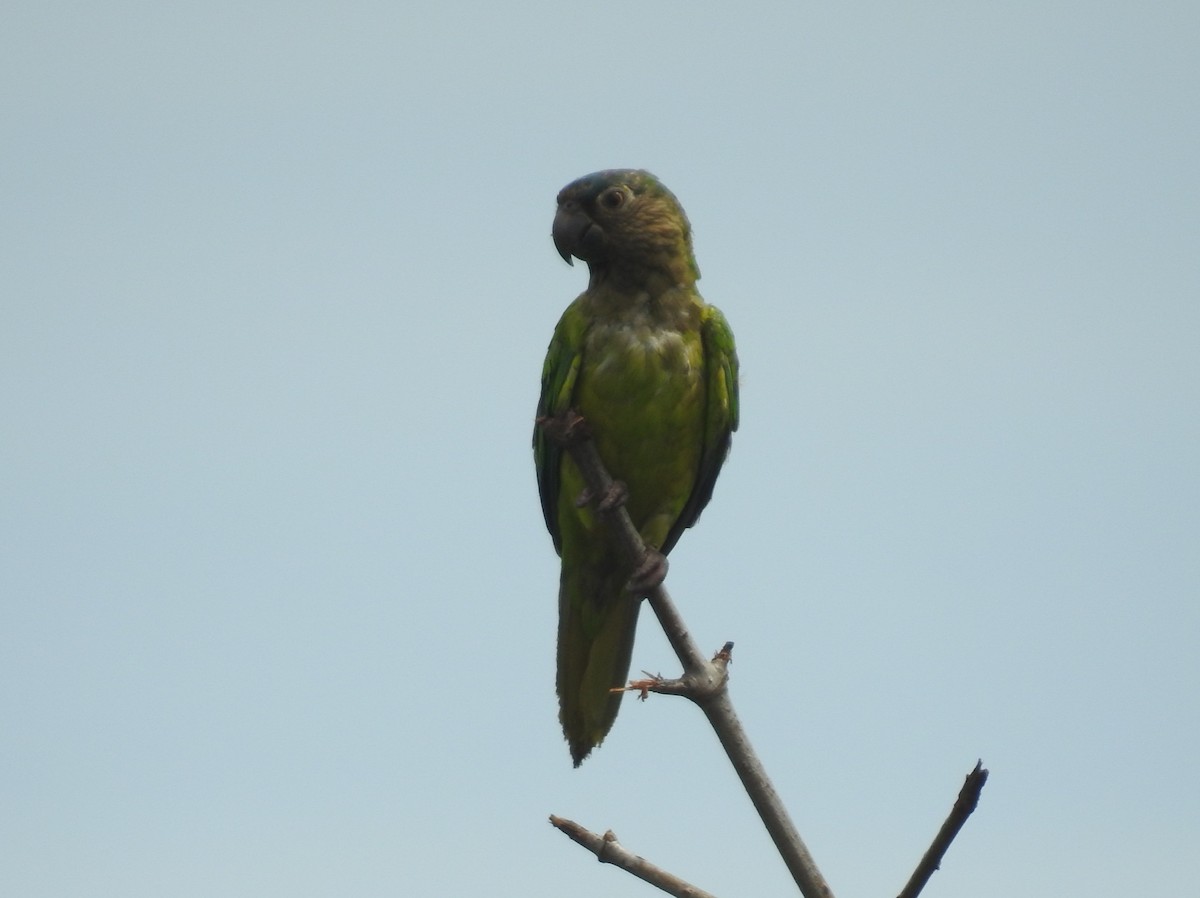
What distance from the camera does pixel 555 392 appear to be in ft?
22.5

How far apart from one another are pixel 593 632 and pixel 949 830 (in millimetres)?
3585

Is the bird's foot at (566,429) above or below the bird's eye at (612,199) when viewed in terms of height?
below

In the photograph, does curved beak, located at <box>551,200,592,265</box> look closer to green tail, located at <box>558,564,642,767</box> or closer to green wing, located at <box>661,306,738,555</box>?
green wing, located at <box>661,306,738,555</box>

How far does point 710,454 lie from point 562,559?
942 mm

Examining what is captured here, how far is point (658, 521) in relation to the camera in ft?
23.3

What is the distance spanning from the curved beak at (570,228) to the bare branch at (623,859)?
11.4 ft

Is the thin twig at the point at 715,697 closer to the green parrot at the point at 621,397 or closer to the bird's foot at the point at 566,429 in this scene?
the bird's foot at the point at 566,429

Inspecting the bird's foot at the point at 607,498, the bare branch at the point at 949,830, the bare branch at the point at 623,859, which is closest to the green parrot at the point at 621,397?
the bird's foot at the point at 607,498

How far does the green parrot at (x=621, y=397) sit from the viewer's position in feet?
22.1

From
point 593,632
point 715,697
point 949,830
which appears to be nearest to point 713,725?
point 715,697

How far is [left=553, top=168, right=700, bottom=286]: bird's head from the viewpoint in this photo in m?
6.96

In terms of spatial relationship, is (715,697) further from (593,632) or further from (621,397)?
(593,632)

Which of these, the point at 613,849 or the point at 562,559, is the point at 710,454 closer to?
the point at 562,559

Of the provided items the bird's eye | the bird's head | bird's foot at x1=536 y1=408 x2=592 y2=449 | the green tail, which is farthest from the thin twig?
the bird's eye
